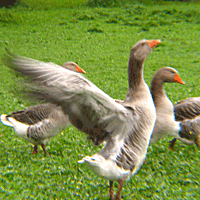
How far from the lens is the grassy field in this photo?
12.7 ft

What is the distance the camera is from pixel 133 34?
488 inches

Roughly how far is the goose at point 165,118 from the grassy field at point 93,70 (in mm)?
395

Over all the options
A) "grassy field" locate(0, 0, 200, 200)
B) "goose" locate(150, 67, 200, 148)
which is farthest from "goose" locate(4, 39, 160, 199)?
"goose" locate(150, 67, 200, 148)

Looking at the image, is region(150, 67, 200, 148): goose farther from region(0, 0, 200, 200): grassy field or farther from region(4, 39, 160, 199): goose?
region(4, 39, 160, 199): goose

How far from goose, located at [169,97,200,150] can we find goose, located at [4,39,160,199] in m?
1.46

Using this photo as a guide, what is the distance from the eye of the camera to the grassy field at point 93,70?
3.87 metres

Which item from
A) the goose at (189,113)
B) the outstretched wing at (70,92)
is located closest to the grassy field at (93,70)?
the outstretched wing at (70,92)

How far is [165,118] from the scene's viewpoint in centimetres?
433

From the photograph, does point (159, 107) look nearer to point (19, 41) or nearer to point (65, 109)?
point (65, 109)

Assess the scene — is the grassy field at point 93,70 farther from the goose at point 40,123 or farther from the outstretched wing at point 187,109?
the outstretched wing at point 187,109

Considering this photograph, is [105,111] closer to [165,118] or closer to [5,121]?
[165,118]

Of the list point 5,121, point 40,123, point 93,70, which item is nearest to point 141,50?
point 40,123

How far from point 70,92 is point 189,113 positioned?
9.08 ft

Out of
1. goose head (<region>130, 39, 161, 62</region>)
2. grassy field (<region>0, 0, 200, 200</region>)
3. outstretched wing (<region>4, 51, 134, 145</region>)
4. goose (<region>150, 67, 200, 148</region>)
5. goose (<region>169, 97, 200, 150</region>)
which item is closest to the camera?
outstretched wing (<region>4, 51, 134, 145</region>)
